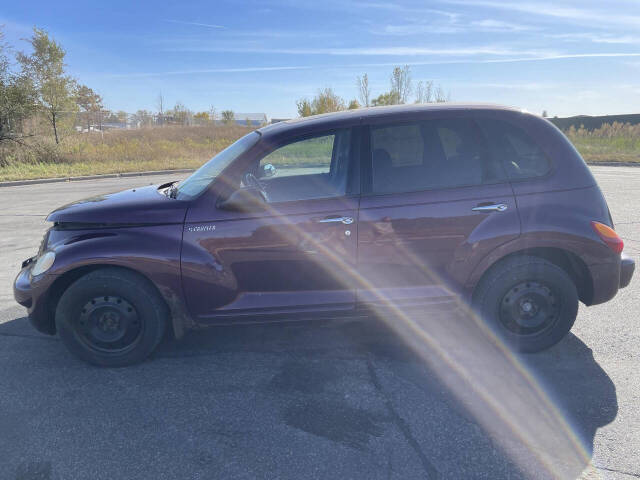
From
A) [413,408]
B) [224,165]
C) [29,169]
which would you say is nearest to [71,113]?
[29,169]

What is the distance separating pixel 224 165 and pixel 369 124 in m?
1.13

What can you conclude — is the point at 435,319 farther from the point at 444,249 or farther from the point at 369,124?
the point at 369,124

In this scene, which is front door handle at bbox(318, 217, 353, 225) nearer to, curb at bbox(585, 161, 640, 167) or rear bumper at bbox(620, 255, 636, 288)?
rear bumper at bbox(620, 255, 636, 288)

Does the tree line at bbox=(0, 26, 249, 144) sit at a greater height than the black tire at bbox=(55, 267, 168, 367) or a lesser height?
greater

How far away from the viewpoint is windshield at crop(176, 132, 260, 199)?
3501 mm

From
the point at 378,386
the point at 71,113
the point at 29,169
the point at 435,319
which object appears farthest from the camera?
the point at 71,113

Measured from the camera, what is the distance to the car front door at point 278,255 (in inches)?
128

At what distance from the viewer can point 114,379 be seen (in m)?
3.31

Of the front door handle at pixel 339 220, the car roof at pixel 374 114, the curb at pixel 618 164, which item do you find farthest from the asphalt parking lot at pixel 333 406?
the curb at pixel 618 164

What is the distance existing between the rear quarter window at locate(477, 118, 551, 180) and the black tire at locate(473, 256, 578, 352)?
64 cm

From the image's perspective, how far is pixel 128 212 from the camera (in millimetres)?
3369

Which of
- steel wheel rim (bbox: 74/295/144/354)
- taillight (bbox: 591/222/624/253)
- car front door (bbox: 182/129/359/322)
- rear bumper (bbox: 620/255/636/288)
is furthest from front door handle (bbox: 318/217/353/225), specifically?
rear bumper (bbox: 620/255/636/288)

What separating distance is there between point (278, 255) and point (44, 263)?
66.0 inches

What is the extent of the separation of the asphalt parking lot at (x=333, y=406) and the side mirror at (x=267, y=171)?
1.34m
